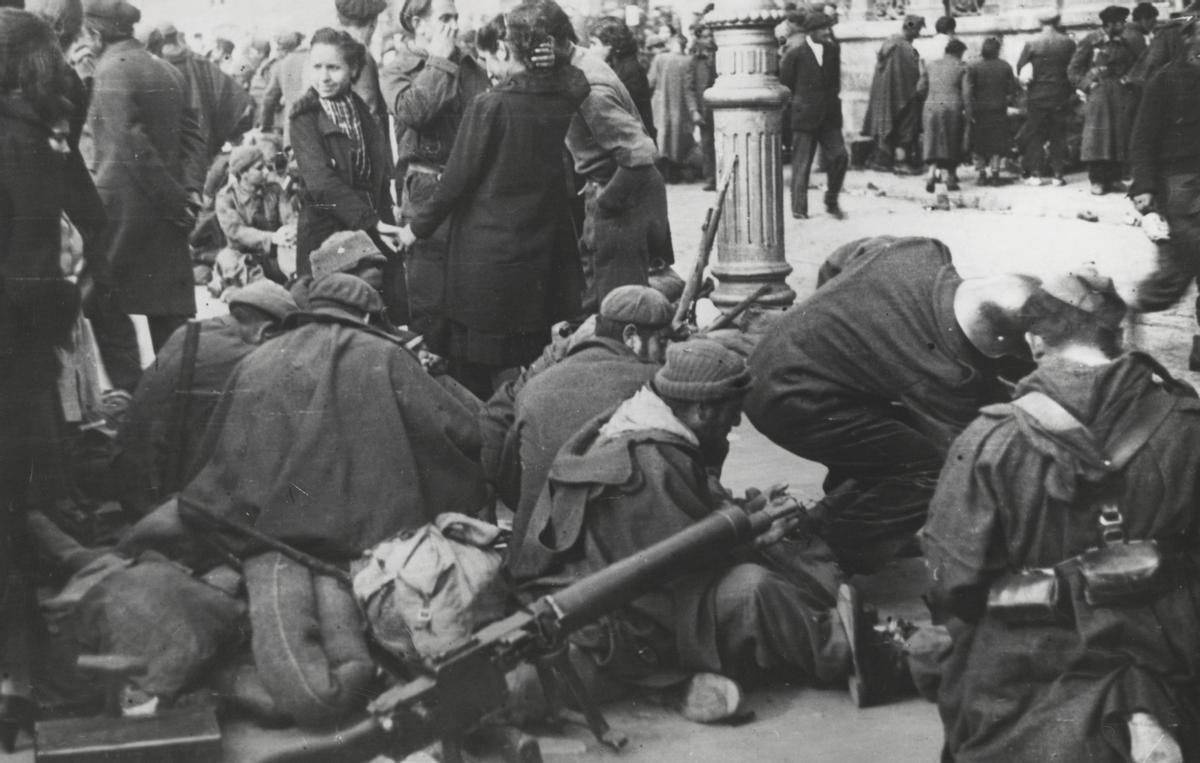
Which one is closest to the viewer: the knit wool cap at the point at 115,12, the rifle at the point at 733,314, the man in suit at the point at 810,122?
the knit wool cap at the point at 115,12

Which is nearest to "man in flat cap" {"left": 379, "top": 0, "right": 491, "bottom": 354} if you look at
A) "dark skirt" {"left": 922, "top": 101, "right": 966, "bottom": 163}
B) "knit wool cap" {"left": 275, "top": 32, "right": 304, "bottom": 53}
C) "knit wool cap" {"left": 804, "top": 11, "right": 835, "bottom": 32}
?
"knit wool cap" {"left": 275, "top": 32, "right": 304, "bottom": 53}

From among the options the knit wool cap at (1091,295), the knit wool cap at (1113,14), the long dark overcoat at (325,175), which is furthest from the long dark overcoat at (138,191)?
the knit wool cap at (1113,14)

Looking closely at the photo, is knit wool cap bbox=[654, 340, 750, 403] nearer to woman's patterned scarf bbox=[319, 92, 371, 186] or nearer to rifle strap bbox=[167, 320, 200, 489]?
rifle strap bbox=[167, 320, 200, 489]

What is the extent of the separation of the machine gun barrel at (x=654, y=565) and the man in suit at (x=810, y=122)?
10.3 metres

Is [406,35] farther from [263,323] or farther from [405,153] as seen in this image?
[263,323]

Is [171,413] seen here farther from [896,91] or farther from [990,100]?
[896,91]

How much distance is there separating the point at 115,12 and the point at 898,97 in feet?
38.3

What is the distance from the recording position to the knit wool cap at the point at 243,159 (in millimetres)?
9078

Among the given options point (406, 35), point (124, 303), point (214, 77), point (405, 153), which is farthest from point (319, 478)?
point (214, 77)

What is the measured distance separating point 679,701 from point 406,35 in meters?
5.93

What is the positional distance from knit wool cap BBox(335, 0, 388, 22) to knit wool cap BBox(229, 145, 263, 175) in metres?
1.27

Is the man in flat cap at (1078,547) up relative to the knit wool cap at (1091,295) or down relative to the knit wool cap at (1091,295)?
down

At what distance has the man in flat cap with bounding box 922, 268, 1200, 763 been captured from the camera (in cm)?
376

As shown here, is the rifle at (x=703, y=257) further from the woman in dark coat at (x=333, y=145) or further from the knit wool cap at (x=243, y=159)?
the knit wool cap at (x=243, y=159)
